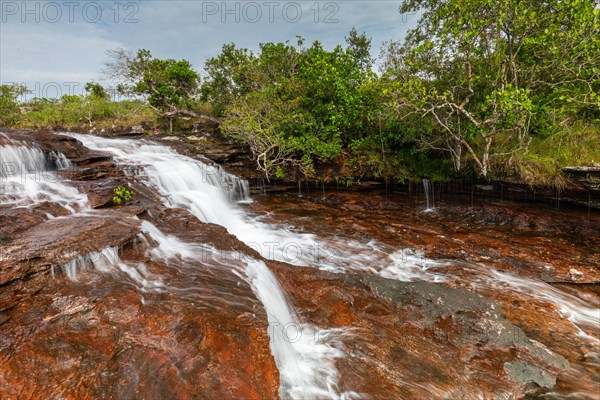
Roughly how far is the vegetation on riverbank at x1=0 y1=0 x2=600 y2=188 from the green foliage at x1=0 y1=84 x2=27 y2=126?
8cm

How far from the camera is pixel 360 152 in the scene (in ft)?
40.3

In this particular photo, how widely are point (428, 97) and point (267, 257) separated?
22.7 ft

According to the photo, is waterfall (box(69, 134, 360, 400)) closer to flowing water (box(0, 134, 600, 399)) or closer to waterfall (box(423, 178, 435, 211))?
flowing water (box(0, 134, 600, 399))

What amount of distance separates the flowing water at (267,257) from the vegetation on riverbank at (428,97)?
95.1 inches

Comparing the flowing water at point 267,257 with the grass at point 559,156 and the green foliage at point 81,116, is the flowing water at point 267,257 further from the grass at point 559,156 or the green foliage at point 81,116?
the green foliage at point 81,116

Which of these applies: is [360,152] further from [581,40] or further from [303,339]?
[303,339]

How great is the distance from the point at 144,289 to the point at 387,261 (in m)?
5.12

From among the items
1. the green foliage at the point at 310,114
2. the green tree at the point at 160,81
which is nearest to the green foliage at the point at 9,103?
the green tree at the point at 160,81

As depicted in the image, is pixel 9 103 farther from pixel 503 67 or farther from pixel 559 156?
pixel 559 156

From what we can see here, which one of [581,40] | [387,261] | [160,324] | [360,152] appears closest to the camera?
[160,324]

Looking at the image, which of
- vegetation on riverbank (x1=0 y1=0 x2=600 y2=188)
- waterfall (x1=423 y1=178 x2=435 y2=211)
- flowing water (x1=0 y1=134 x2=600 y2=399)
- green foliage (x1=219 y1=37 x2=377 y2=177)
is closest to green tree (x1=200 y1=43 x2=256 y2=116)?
vegetation on riverbank (x1=0 y1=0 x2=600 y2=188)

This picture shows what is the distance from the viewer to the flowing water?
13.0 ft

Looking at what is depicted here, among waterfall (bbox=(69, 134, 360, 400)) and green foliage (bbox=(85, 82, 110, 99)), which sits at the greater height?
green foliage (bbox=(85, 82, 110, 99))

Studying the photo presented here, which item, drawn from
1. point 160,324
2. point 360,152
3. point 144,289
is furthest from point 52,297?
point 360,152
